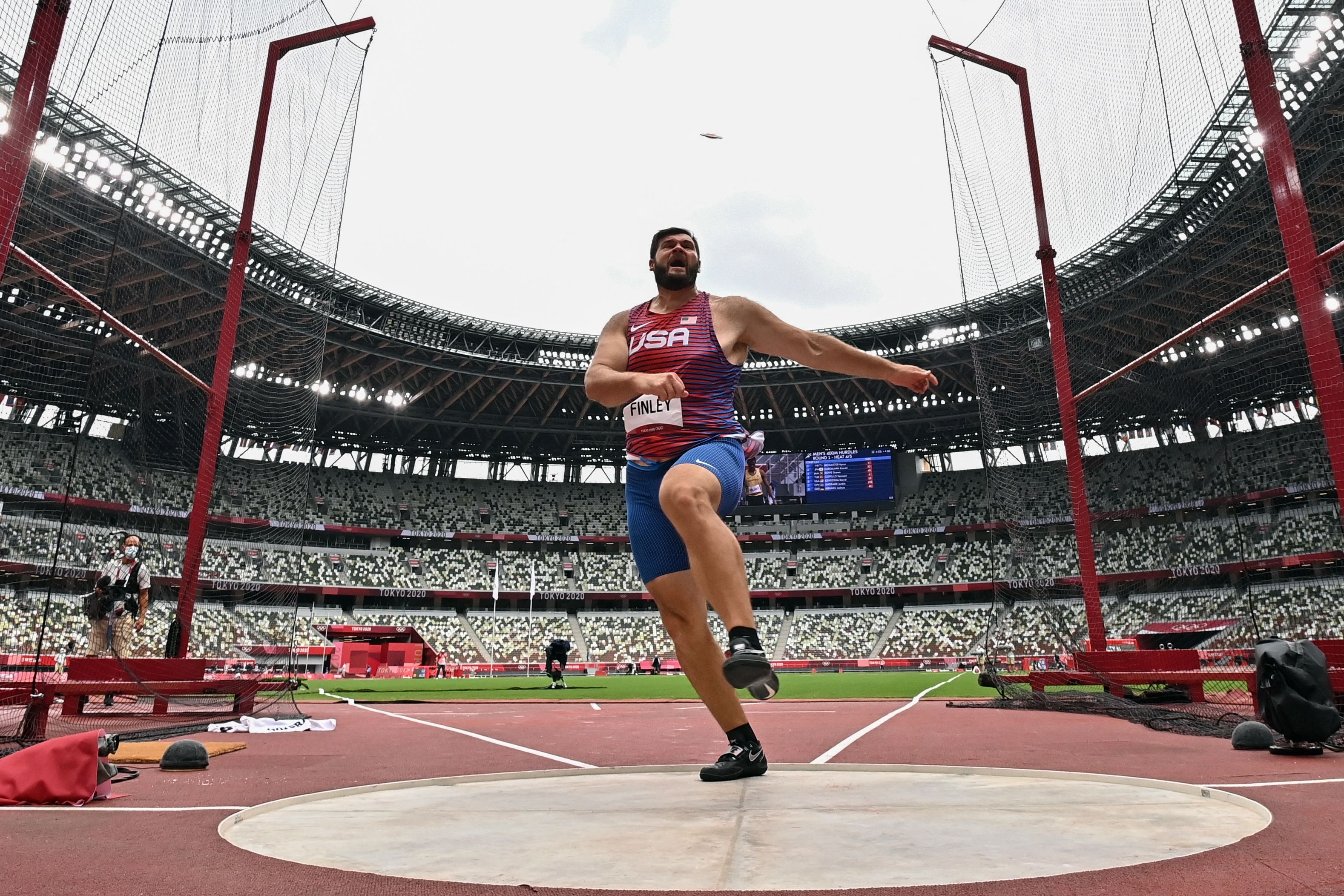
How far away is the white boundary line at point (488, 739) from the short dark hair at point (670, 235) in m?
2.44

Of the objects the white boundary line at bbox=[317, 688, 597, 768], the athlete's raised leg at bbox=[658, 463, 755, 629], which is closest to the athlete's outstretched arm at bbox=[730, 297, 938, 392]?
the athlete's raised leg at bbox=[658, 463, 755, 629]

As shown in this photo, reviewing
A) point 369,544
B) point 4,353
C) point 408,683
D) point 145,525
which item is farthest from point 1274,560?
point 4,353

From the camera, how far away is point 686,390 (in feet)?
10.6

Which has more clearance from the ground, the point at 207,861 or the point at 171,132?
the point at 171,132

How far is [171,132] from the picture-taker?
10.2 meters

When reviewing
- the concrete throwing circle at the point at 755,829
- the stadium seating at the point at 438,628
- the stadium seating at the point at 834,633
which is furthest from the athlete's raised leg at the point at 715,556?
the stadium seating at the point at 834,633

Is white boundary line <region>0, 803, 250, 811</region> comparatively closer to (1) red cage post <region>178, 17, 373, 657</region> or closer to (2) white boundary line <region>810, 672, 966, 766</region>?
(2) white boundary line <region>810, 672, 966, 766</region>

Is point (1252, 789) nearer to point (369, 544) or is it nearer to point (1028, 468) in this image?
point (1028, 468)

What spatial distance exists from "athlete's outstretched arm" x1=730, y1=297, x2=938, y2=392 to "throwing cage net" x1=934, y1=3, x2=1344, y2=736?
15.1ft

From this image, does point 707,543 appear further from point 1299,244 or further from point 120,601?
point 120,601

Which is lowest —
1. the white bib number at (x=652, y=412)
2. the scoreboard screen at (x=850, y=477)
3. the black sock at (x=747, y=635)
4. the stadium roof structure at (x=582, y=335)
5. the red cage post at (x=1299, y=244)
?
the black sock at (x=747, y=635)

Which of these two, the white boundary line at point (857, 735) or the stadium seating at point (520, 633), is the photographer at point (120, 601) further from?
the stadium seating at point (520, 633)

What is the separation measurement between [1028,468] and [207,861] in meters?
43.1

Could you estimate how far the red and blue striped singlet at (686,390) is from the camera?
10.8ft
